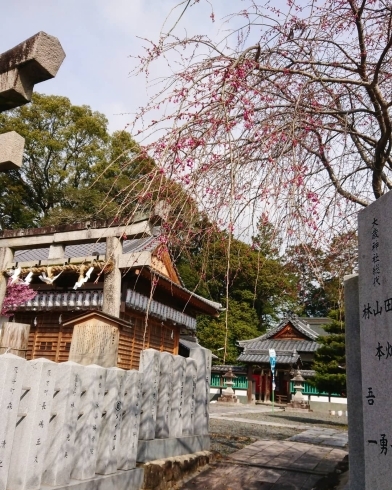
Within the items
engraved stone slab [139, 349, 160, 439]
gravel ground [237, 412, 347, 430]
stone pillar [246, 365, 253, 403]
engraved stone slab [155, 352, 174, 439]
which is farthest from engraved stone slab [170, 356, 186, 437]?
stone pillar [246, 365, 253, 403]

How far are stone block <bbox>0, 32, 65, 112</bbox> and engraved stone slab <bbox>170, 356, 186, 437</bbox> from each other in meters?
4.01

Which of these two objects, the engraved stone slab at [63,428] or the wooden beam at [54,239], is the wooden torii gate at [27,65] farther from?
the wooden beam at [54,239]

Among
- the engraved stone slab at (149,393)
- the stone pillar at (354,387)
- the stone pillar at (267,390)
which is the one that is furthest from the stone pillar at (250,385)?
the stone pillar at (354,387)

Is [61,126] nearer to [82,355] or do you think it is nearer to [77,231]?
[77,231]

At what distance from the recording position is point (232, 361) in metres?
32.4

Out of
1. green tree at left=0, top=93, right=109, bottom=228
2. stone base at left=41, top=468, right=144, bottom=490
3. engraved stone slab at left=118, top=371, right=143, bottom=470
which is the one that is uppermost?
green tree at left=0, top=93, right=109, bottom=228

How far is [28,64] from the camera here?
Result: 3676 mm

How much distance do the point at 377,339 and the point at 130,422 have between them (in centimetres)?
308

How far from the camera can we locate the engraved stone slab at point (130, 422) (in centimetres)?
465

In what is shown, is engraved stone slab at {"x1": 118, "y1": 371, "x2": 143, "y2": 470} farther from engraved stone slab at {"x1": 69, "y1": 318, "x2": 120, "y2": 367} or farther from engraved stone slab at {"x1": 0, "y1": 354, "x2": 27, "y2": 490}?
engraved stone slab at {"x1": 69, "y1": 318, "x2": 120, "y2": 367}

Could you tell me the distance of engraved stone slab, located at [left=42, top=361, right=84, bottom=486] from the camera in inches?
145

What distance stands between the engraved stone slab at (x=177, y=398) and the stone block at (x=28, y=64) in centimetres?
401

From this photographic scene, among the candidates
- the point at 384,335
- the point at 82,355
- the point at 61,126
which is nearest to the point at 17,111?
the point at 61,126

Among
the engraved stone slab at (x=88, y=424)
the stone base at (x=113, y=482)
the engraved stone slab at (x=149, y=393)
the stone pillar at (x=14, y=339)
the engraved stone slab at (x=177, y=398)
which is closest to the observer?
the stone base at (x=113, y=482)
